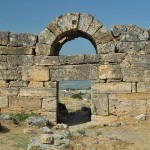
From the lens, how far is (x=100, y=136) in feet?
30.5

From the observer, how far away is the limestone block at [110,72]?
12.2 m

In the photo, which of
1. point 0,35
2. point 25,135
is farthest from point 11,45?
point 25,135

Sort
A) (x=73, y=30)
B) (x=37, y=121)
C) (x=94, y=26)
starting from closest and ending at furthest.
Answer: (x=37, y=121) → (x=94, y=26) → (x=73, y=30)

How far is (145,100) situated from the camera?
12016mm

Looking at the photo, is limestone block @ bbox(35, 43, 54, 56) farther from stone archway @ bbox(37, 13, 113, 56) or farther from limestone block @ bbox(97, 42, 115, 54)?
limestone block @ bbox(97, 42, 115, 54)

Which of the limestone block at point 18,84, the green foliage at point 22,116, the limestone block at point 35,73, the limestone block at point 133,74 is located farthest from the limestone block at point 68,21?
the green foliage at point 22,116

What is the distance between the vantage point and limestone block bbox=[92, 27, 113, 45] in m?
12.3

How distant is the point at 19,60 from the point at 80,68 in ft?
7.50

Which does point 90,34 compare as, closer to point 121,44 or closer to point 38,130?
point 121,44

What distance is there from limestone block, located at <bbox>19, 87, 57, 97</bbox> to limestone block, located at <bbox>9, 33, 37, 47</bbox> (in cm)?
166

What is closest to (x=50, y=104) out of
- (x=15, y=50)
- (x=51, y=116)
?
(x=51, y=116)

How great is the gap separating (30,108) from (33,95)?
19.2 inches

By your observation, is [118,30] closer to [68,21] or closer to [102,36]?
[102,36]

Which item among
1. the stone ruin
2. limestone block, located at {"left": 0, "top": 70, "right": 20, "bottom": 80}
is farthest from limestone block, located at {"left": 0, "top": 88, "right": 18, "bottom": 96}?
limestone block, located at {"left": 0, "top": 70, "right": 20, "bottom": 80}
